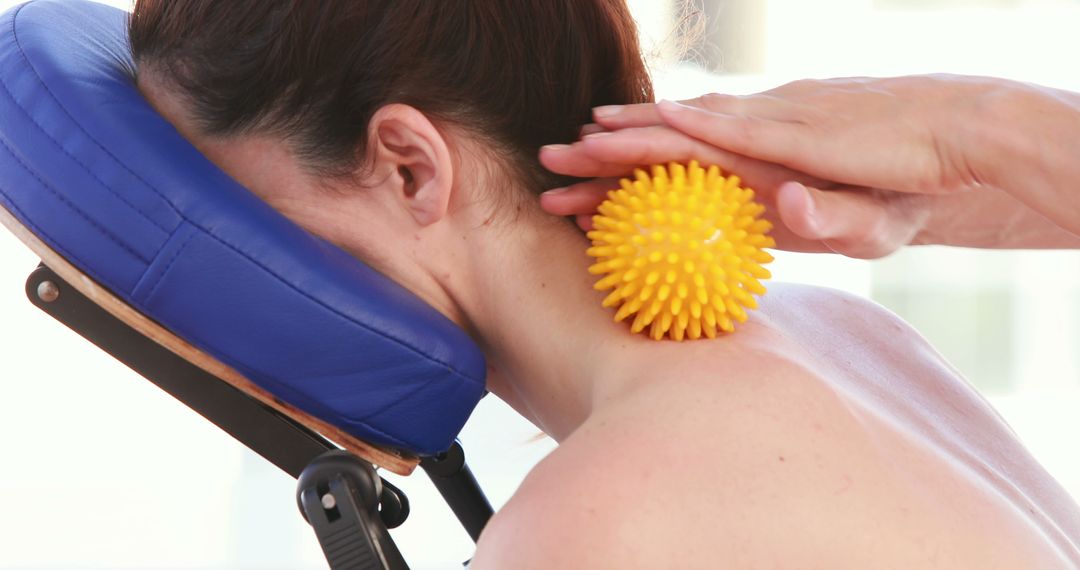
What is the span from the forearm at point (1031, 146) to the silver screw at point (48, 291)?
0.72 meters

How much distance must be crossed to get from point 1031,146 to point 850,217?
138 mm

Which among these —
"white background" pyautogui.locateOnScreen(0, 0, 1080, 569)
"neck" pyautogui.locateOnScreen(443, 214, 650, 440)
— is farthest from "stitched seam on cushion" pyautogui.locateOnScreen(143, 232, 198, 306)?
"white background" pyautogui.locateOnScreen(0, 0, 1080, 569)

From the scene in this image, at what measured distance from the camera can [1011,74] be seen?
2.88 meters

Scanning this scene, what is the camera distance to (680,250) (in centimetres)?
77

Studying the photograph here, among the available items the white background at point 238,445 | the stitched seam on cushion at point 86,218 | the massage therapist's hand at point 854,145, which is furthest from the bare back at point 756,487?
the white background at point 238,445

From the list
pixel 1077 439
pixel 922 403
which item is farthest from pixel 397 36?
pixel 1077 439

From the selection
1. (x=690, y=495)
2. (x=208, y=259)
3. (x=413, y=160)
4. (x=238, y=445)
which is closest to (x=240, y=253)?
(x=208, y=259)

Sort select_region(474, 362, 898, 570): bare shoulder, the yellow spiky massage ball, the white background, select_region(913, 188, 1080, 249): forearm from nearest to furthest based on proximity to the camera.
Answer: select_region(474, 362, 898, 570): bare shoulder, the yellow spiky massage ball, select_region(913, 188, 1080, 249): forearm, the white background

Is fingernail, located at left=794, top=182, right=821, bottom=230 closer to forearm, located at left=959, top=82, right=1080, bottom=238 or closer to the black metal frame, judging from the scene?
forearm, located at left=959, top=82, right=1080, bottom=238

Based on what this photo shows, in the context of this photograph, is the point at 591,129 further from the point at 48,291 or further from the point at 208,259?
the point at 48,291

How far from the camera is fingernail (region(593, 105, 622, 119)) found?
2.80 feet

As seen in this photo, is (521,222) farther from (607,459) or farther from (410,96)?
(607,459)

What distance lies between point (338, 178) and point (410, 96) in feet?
0.32

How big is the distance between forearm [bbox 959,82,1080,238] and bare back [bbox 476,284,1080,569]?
196mm
